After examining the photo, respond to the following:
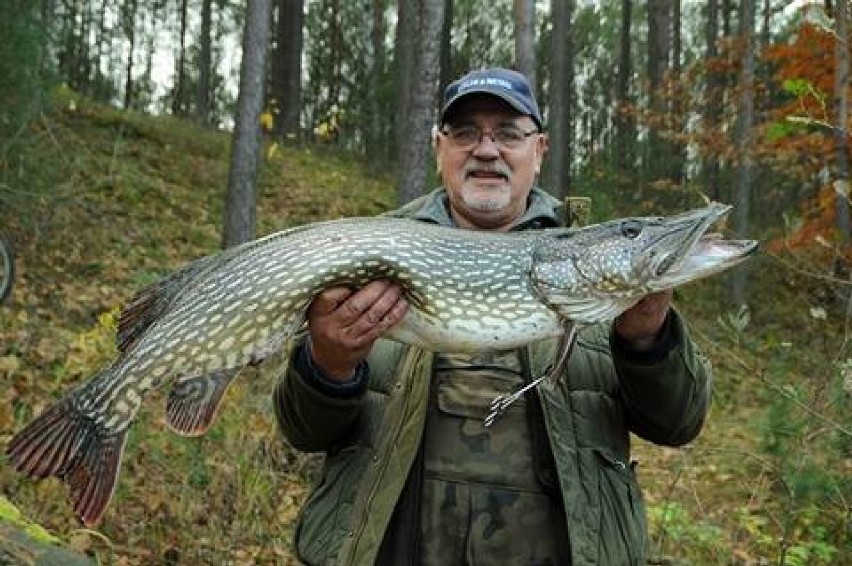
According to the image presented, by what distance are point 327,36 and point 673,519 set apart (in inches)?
948

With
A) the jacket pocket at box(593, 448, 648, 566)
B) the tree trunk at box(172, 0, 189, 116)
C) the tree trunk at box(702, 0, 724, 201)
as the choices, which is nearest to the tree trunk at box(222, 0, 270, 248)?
the tree trunk at box(702, 0, 724, 201)

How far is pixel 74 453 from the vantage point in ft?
7.68

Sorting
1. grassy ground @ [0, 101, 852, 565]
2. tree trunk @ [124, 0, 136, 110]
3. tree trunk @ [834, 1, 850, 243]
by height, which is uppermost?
tree trunk @ [124, 0, 136, 110]

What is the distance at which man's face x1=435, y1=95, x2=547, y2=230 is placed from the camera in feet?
10.2

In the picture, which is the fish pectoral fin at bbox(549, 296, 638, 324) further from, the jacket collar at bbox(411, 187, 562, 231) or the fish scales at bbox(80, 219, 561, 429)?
the jacket collar at bbox(411, 187, 562, 231)

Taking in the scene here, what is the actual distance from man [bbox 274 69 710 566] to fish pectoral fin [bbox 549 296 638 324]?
52mm

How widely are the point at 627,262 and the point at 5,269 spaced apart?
7.13m

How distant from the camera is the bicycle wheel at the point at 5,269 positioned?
8.13 metres

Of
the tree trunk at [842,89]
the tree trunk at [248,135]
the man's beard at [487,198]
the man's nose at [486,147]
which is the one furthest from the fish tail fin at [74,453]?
the tree trunk at [248,135]

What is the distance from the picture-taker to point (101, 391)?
2395 millimetres

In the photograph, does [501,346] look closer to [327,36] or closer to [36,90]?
[36,90]

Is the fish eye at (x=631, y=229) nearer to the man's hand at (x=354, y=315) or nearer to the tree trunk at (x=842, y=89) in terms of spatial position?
the man's hand at (x=354, y=315)

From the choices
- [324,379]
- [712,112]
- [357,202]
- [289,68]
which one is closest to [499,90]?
[324,379]

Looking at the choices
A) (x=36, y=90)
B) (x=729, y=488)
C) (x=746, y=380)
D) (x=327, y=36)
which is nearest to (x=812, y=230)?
(x=746, y=380)
